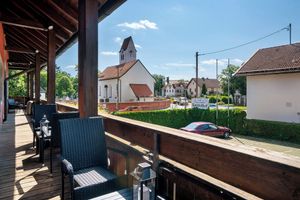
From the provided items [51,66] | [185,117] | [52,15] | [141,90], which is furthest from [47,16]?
[141,90]

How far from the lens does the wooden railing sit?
104cm

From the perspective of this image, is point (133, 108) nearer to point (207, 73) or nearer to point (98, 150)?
point (98, 150)

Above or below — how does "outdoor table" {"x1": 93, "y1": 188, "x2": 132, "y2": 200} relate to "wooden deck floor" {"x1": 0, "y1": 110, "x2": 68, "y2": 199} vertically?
above

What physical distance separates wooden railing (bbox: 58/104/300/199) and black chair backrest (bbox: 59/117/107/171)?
0.49 m

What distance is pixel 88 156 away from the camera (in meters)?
2.24

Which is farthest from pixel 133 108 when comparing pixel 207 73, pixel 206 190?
pixel 207 73

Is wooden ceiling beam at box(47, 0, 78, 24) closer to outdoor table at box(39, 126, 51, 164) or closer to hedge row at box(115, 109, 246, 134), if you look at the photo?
outdoor table at box(39, 126, 51, 164)

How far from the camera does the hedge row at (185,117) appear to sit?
15.3 m

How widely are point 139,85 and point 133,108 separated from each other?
9.88m

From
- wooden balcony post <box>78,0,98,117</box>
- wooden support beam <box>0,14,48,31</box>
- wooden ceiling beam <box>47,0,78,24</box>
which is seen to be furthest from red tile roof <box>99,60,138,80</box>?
wooden balcony post <box>78,0,98,117</box>

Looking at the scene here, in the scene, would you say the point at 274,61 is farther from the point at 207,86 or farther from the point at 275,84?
the point at 207,86

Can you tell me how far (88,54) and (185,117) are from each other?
1566 centimetres

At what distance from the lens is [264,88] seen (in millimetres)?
13883

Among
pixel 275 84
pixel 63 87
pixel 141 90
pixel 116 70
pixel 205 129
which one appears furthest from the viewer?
pixel 63 87
